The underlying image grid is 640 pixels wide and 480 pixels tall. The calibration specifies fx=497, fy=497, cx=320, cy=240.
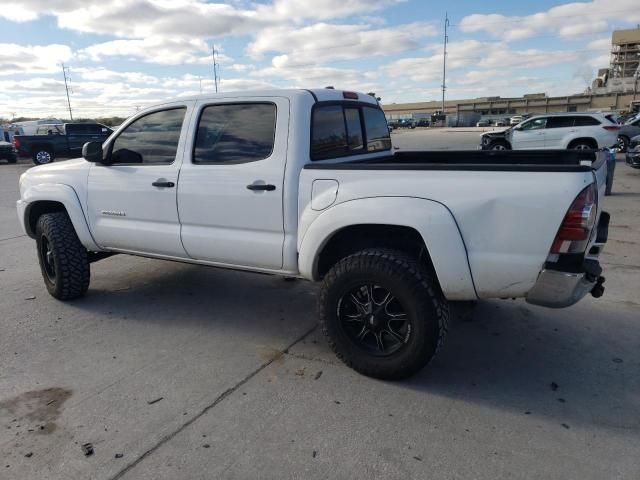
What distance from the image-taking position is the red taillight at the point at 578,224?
2582mm

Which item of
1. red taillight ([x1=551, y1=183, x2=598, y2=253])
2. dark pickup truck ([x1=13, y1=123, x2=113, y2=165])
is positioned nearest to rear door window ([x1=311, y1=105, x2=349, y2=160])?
red taillight ([x1=551, y1=183, x2=598, y2=253])

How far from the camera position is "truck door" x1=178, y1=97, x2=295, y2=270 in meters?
3.51

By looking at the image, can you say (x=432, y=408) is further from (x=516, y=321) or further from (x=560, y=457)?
(x=516, y=321)

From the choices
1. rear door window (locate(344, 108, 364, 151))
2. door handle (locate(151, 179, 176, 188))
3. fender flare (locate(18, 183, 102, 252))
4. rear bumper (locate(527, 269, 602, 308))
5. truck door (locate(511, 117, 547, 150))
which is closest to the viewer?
rear bumper (locate(527, 269, 602, 308))

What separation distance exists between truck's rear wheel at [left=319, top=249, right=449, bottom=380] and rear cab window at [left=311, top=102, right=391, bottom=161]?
0.96 meters

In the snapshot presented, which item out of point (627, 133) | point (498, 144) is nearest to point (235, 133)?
point (498, 144)

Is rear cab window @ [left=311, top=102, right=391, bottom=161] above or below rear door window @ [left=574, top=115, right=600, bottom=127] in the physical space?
above

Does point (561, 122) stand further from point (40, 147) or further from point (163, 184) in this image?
point (40, 147)

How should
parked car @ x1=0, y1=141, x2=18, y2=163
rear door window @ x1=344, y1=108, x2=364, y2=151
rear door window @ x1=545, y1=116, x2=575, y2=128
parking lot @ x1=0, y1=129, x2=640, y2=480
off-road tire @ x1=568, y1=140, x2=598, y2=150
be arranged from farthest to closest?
parked car @ x1=0, y1=141, x2=18, y2=163 < rear door window @ x1=545, y1=116, x2=575, y2=128 < off-road tire @ x1=568, y1=140, x2=598, y2=150 < rear door window @ x1=344, y1=108, x2=364, y2=151 < parking lot @ x1=0, y1=129, x2=640, y2=480

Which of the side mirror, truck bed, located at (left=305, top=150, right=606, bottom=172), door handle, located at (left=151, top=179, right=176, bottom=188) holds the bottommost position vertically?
door handle, located at (left=151, top=179, right=176, bottom=188)

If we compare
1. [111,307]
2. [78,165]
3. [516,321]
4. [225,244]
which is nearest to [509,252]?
[516,321]

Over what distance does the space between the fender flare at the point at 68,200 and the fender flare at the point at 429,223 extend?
2553 mm

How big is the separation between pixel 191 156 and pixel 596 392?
10.6ft

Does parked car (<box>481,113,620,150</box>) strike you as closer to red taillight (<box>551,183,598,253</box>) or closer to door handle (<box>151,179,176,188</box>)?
red taillight (<box>551,183,598,253</box>)
